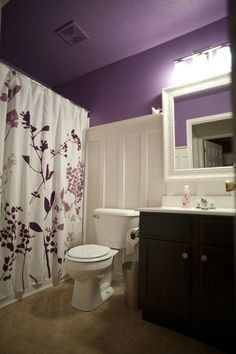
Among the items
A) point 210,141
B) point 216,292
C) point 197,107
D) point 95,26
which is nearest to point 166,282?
point 216,292

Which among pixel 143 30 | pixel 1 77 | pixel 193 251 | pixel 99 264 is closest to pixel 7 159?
pixel 1 77

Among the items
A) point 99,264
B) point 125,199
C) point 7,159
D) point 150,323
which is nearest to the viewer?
point 150,323

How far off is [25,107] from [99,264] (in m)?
1.40

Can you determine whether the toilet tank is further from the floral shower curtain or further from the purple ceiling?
the purple ceiling

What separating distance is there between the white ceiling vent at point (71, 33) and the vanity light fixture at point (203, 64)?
0.91 m

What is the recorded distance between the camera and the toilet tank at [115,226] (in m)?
1.77

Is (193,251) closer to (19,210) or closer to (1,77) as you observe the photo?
(19,210)

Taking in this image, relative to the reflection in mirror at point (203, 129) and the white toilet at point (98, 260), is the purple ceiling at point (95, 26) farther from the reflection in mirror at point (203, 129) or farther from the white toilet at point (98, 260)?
the white toilet at point (98, 260)

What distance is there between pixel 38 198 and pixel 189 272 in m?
1.33

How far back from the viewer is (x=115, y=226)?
1.80 meters

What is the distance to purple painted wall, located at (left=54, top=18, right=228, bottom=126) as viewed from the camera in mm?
1828

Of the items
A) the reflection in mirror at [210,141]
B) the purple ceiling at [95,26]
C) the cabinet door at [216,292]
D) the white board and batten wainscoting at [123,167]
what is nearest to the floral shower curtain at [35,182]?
the white board and batten wainscoting at [123,167]

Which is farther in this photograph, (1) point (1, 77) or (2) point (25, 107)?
(2) point (25, 107)

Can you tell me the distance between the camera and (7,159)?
160 cm
